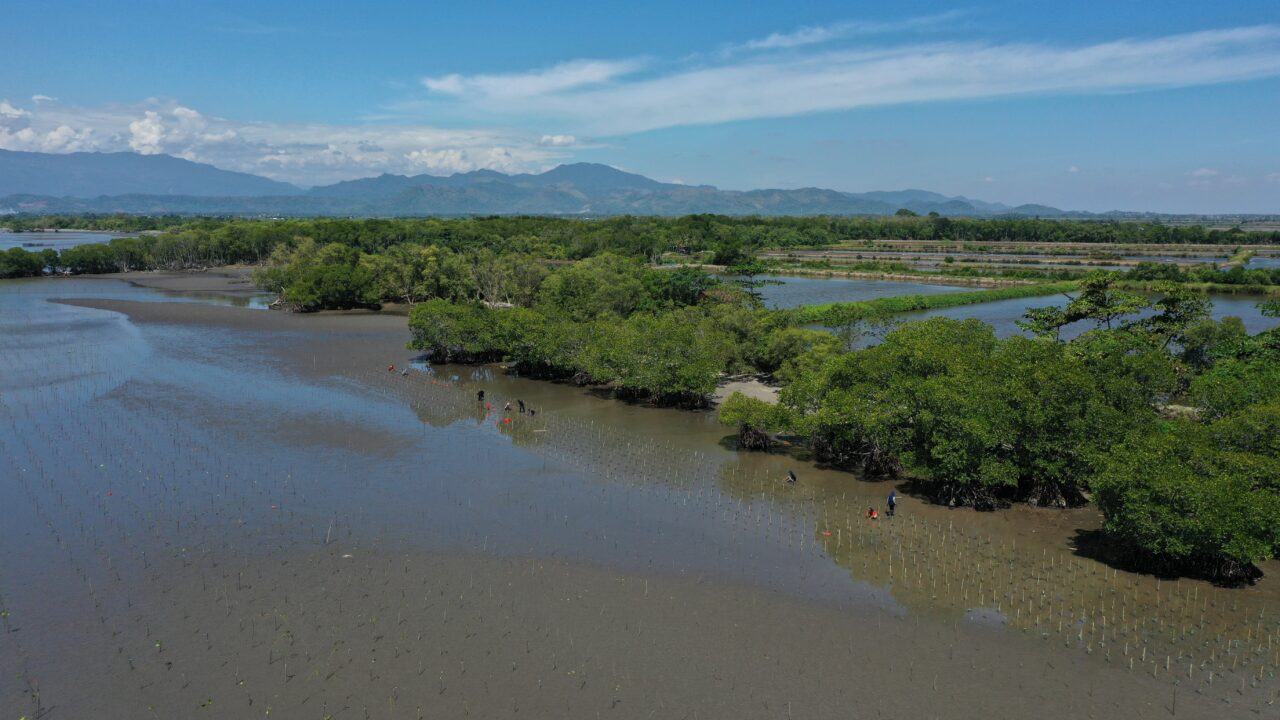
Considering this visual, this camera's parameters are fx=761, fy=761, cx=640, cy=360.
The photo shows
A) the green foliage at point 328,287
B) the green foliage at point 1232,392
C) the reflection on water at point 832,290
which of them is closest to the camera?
the green foliage at point 1232,392

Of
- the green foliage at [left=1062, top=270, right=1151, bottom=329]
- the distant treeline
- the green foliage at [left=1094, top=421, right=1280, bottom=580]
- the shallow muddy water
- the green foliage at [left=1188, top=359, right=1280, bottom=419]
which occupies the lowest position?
the shallow muddy water

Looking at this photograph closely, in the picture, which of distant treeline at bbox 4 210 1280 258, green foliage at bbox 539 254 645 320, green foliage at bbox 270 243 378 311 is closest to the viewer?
green foliage at bbox 539 254 645 320

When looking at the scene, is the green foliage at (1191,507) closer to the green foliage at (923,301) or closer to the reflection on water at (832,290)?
the green foliage at (923,301)

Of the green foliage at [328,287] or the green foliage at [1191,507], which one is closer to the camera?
the green foliage at [1191,507]

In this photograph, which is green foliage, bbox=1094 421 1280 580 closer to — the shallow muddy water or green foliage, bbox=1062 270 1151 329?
the shallow muddy water

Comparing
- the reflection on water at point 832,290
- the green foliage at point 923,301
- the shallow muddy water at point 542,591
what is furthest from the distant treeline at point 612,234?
the shallow muddy water at point 542,591

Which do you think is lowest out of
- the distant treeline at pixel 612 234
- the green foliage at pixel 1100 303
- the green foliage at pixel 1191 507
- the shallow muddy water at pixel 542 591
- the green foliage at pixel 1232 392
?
the shallow muddy water at pixel 542 591

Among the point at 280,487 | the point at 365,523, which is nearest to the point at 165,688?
the point at 365,523

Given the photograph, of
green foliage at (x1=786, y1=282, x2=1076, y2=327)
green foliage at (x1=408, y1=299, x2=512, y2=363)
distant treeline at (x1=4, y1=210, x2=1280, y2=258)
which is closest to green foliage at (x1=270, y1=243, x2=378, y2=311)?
green foliage at (x1=408, y1=299, x2=512, y2=363)

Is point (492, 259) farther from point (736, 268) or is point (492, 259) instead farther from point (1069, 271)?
point (1069, 271)

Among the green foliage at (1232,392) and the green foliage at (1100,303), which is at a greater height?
the green foliage at (1100,303)
